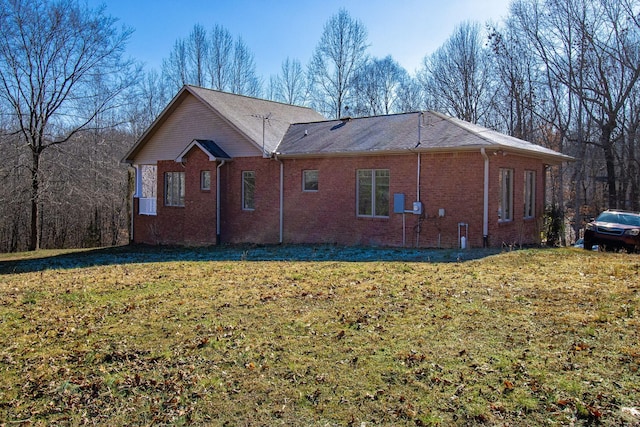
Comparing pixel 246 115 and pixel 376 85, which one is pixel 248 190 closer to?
pixel 246 115

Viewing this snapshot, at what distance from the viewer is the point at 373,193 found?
1700cm

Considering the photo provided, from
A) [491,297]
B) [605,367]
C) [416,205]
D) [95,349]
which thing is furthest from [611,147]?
[95,349]

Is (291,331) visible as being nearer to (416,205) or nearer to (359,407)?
(359,407)

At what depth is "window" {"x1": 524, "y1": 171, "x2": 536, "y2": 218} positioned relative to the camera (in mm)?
17656

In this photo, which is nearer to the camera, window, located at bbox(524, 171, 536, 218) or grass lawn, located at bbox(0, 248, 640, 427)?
grass lawn, located at bbox(0, 248, 640, 427)


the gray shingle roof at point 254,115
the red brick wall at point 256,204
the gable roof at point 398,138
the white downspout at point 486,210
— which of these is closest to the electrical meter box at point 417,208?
the gable roof at point 398,138

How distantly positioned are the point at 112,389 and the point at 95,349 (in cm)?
121

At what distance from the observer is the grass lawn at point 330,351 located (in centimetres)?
429

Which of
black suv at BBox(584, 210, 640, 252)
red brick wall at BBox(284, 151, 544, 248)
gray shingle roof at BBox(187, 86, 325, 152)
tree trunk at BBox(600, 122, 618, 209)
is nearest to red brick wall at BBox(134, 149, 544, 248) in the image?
red brick wall at BBox(284, 151, 544, 248)

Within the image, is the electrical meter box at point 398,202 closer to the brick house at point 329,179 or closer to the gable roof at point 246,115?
the brick house at point 329,179

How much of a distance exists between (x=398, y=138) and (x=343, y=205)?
283cm

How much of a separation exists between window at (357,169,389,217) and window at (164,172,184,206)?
8706mm

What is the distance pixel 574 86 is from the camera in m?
29.5

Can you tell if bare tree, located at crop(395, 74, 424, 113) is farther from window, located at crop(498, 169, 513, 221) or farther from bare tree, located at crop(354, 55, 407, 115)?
window, located at crop(498, 169, 513, 221)
